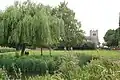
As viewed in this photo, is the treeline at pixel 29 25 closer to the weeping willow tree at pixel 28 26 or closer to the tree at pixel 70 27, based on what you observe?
the weeping willow tree at pixel 28 26

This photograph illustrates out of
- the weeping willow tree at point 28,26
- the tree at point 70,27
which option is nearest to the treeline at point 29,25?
the weeping willow tree at point 28,26

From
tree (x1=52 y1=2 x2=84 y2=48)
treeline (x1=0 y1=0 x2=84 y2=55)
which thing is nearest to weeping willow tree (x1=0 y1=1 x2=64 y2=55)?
treeline (x1=0 y1=0 x2=84 y2=55)

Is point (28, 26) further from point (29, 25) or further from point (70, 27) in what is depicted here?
point (70, 27)

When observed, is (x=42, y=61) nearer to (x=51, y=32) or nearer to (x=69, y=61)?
(x=51, y=32)

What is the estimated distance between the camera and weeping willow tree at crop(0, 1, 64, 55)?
23312 mm

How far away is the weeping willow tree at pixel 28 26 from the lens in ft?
76.5

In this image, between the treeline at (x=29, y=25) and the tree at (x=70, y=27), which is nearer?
the treeline at (x=29, y=25)

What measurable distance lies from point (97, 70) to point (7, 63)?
15502mm

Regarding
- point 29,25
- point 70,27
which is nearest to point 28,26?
point 29,25

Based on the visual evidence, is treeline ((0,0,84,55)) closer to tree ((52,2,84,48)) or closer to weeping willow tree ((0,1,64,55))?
weeping willow tree ((0,1,64,55))

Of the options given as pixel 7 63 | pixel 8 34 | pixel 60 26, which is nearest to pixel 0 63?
pixel 7 63

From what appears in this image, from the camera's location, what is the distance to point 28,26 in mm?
23250

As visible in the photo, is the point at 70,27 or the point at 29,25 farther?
the point at 70,27

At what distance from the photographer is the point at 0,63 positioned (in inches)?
812
